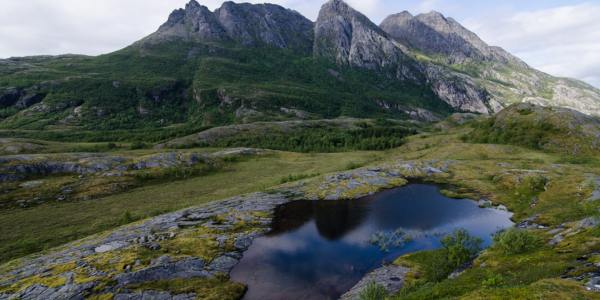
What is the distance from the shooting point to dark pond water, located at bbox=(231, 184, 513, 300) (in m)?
33.9

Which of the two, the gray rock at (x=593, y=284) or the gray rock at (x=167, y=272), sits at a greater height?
the gray rock at (x=593, y=284)

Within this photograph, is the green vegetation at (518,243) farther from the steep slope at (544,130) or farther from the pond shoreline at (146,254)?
the steep slope at (544,130)

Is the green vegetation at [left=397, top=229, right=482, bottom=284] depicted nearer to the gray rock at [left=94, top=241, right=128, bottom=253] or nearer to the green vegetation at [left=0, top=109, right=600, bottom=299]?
the green vegetation at [left=0, top=109, right=600, bottom=299]

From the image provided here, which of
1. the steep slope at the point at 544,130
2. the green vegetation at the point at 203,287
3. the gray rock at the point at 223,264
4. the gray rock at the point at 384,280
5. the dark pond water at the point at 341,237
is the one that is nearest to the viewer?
the gray rock at the point at 384,280

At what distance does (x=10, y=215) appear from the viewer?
6512 centimetres

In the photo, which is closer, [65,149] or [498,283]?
[498,283]

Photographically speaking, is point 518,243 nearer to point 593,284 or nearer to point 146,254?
point 593,284

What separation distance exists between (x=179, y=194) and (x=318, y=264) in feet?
178

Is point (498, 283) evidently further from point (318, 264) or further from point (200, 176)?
point (200, 176)

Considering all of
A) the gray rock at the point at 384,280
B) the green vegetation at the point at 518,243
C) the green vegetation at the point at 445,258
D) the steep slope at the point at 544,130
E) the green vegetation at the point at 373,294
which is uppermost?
the steep slope at the point at 544,130

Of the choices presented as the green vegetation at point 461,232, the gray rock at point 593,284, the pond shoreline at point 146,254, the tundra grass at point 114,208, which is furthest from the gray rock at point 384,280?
the tundra grass at point 114,208

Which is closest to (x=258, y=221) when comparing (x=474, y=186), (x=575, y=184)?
(x=474, y=186)

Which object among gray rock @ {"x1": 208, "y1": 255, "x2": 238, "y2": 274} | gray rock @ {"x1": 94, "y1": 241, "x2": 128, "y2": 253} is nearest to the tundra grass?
gray rock @ {"x1": 94, "y1": 241, "x2": 128, "y2": 253}

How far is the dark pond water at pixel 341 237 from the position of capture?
1335 inches
